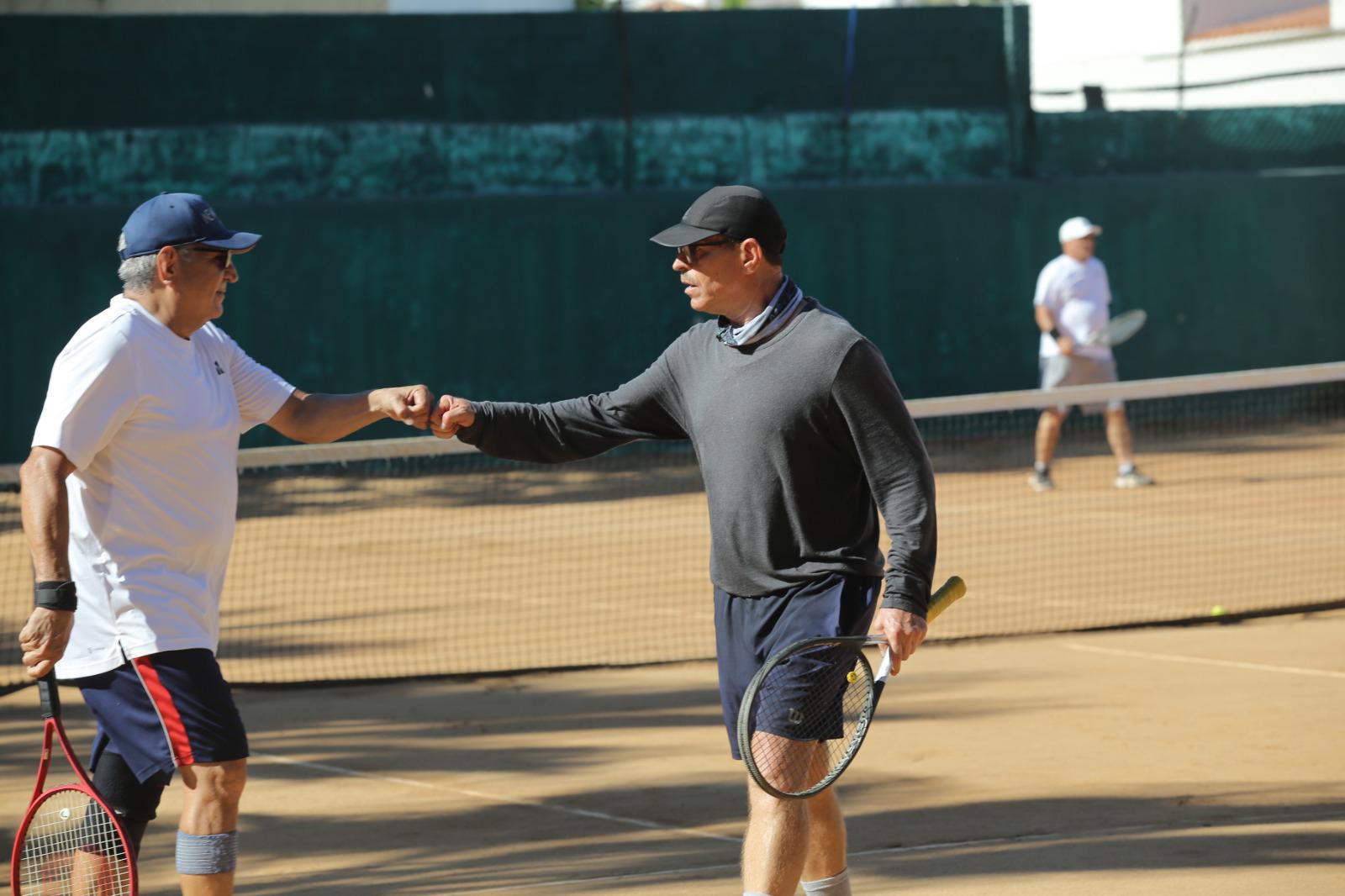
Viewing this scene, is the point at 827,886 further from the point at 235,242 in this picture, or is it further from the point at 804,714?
the point at 235,242

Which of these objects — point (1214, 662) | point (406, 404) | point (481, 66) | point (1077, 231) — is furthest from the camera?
point (481, 66)

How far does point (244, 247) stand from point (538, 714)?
333cm

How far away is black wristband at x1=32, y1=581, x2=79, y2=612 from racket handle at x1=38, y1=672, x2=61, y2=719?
26cm

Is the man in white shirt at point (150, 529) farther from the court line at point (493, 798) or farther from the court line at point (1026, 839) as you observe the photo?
the court line at point (493, 798)

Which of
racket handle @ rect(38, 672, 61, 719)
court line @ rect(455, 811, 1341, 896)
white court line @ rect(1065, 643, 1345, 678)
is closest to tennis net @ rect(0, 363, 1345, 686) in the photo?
white court line @ rect(1065, 643, 1345, 678)

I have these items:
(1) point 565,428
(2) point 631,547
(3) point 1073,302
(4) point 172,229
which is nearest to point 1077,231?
(3) point 1073,302

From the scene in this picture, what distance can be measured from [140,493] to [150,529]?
85 millimetres

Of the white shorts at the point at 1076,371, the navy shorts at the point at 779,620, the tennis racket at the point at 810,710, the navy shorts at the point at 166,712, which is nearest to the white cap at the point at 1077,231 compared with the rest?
the white shorts at the point at 1076,371

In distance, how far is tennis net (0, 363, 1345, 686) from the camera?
8.80 m

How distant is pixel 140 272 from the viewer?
13.9 feet

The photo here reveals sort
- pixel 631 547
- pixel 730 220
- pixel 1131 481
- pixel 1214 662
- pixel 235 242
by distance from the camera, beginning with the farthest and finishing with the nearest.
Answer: pixel 1131 481
pixel 631 547
pixel 1214 662
pixel 235 242
pixel 730 220

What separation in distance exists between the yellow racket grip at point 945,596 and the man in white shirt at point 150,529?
163 cm

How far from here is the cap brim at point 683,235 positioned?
4031mm

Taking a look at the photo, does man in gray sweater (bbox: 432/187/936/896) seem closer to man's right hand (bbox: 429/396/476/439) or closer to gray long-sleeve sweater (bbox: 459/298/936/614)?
gray long-sleeve sweater (bbox: 459/298/936/614)
